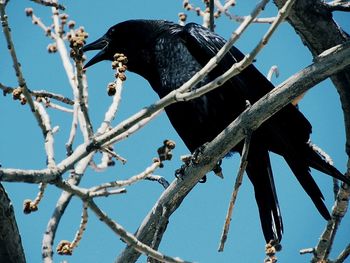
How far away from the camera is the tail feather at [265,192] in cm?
460

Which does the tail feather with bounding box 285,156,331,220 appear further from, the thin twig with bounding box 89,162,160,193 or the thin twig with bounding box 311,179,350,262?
the thin twig with bounding box 89,162,160,193

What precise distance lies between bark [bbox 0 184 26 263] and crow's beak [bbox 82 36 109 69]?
3.05 m

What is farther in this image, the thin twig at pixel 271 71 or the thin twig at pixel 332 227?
the thin twig at pixel 271 71

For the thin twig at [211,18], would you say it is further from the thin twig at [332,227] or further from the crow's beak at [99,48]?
the thin twig at [332,227]

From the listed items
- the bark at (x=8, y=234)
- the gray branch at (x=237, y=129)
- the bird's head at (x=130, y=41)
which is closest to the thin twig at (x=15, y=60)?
the bark at (x=8, y=234)

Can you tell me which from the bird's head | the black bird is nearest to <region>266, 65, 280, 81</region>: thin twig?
the black bird

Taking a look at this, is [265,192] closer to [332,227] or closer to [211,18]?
[332,227]

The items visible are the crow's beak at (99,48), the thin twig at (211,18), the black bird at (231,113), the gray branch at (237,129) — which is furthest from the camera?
the crow's beak at (99,48)

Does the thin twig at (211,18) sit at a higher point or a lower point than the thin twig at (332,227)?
Result: higher

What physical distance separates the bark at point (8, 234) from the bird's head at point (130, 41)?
114 inches

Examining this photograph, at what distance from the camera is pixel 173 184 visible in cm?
371

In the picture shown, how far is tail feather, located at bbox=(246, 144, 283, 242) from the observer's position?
4.60 m

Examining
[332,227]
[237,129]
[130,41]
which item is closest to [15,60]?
[237,129]

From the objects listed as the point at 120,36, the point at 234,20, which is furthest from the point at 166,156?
the point at 120,36
